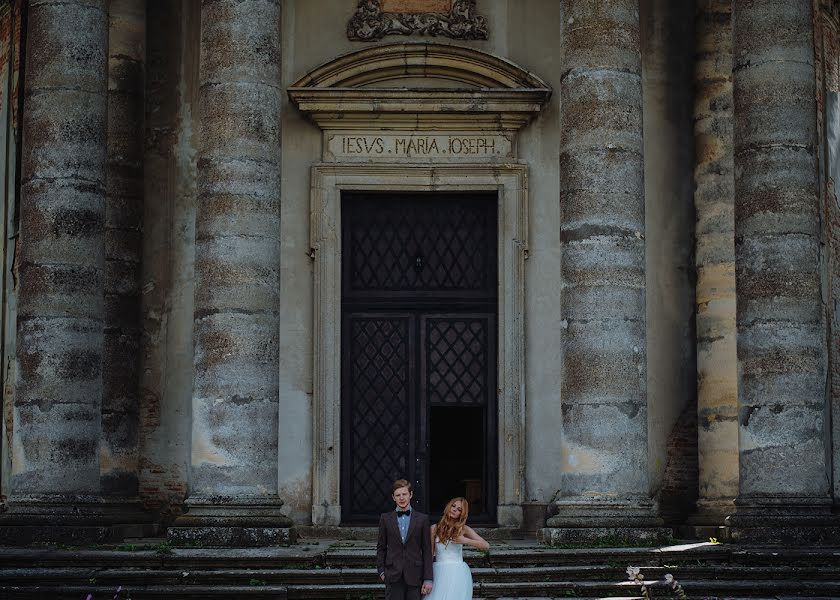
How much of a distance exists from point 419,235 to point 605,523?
17.9 ft

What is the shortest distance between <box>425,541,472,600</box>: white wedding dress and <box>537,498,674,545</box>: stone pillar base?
4.28 meters

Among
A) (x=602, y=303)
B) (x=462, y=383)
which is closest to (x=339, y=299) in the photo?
(x=462, y=383)

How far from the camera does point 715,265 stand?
A: 69.9ft

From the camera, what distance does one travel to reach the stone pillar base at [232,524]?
1766 centimetres

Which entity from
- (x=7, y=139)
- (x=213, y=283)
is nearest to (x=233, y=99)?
(x=213, y=283)

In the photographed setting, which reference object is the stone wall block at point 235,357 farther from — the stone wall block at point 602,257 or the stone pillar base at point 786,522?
the stone pillar base at point 786,522

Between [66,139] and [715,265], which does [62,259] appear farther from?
[715,265]

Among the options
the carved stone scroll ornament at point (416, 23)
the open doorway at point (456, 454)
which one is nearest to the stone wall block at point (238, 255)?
the carved stone scroll ornament at point (416, 23)

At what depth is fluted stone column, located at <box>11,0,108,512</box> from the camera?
19.0 meters

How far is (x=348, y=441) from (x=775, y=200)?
6.42 metres

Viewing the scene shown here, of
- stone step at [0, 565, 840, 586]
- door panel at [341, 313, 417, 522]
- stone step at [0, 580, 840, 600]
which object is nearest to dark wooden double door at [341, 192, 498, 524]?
door panel at [341, 313, 417, 522]

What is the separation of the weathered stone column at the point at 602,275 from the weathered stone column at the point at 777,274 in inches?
53.9

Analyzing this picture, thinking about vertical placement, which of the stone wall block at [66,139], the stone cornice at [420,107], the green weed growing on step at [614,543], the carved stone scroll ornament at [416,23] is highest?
the carved stone scroll ornament at [416,23]

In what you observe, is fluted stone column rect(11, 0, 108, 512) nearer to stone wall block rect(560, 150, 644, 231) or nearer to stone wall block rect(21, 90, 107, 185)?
stone wall block rect(21, 90, 107, 185)
